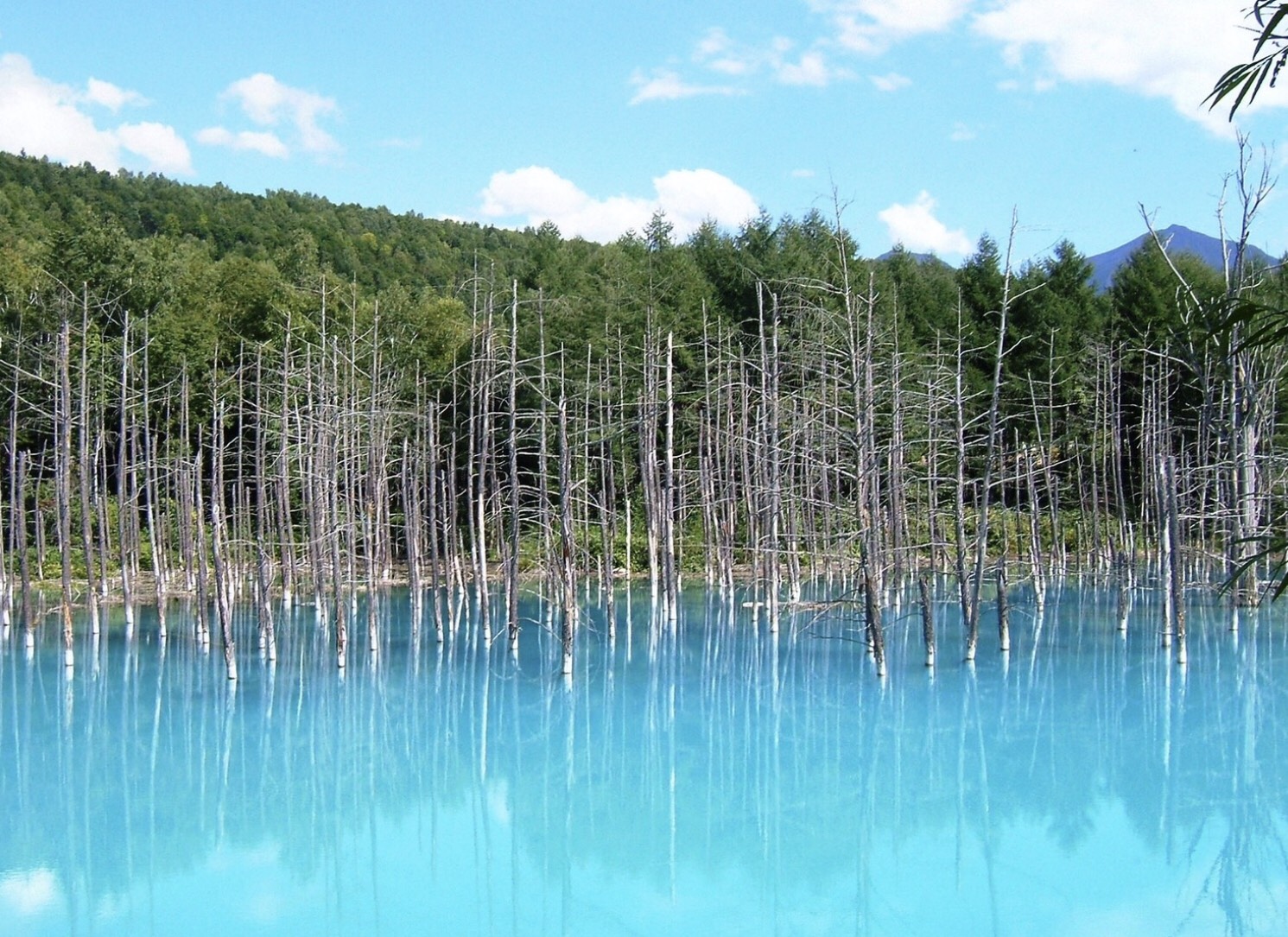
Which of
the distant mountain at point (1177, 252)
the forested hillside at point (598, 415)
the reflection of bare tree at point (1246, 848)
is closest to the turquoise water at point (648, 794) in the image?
the reflection of bare tree at point (1246, 848)

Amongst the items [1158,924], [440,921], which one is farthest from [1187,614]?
[440,921]

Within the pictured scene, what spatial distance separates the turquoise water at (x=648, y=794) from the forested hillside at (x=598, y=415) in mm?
1686

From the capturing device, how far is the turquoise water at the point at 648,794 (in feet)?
26.9

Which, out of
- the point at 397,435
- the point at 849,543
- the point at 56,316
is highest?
the point at 56,316

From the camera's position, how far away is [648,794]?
35.9 feet

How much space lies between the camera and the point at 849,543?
94.1ft

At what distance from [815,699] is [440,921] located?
7.79 m

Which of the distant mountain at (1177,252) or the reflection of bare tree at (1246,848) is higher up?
the distant mountain at (1177,252)

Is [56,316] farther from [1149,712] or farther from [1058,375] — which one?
[1058,375]

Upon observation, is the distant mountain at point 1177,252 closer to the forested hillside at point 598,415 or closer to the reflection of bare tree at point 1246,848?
the forested hillside at point 598,415

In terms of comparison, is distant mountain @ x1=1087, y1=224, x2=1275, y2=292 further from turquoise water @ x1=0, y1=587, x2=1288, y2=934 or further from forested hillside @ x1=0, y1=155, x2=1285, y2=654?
turquoise water @ x1=0, y1=587, x2=1288, y2=934

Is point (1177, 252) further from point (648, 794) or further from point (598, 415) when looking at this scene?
point (648, 794)

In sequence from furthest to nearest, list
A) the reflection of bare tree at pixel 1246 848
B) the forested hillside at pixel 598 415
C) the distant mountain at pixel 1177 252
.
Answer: the distant mountain at pixel 1177 252, the forested hillside at pixel 598 415, the reflection of bare tree at pixel 1246 848

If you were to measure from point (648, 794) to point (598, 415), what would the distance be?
62.0 feet
